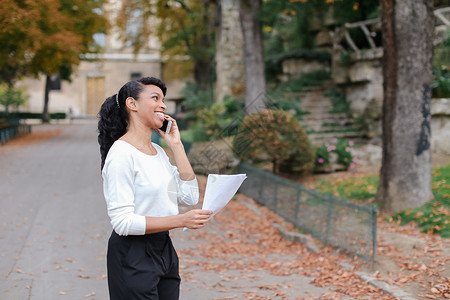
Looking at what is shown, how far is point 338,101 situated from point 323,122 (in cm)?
161

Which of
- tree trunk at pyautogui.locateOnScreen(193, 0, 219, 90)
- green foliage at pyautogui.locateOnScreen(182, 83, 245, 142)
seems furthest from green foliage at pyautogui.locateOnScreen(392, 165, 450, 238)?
tree trunk at pyautogui.locateOnScreen(193, 0, 219, 90)

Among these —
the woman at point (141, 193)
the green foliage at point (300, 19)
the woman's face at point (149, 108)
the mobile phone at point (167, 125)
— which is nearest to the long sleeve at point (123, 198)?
the woman at point (141, 193)

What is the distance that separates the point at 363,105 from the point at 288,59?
17.9 ft

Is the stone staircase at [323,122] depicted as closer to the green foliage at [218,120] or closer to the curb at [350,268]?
the green foliage at [218,120]

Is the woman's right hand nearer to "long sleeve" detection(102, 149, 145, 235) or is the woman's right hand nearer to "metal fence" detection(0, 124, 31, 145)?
"long sleeve" detection(102, 149, 145, 235)

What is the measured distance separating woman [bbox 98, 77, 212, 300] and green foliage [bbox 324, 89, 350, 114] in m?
15.9

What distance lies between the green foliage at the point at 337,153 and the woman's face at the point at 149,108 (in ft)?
36.8

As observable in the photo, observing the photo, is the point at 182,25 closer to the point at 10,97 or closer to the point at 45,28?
the point at 45,28

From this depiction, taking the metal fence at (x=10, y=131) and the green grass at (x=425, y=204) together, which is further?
the metal fence at (x=10, y=131)

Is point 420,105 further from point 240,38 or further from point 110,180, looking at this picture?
point 240,38

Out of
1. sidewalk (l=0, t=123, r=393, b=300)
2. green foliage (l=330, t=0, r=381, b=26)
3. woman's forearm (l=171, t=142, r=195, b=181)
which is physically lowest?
sidewalk (l=0, t=123, r=393, b=300)

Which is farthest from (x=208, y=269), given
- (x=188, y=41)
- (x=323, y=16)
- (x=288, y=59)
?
(x=188, y=41)

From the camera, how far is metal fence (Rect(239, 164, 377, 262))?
7.30m

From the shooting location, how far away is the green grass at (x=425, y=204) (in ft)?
26.7
